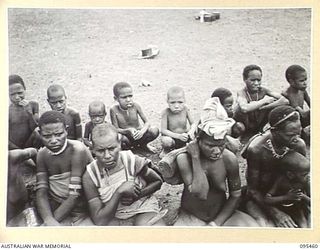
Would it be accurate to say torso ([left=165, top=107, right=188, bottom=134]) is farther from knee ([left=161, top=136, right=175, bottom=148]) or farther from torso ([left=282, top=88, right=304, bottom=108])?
torso ([left=282, top=88, right=304, bottom=108])

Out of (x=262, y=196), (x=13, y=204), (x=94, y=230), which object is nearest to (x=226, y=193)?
(x=262, y=196)

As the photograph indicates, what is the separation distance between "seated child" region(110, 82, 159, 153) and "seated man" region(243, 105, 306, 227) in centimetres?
14

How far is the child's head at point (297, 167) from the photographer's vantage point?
0.77 metres

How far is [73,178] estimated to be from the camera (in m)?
0.77

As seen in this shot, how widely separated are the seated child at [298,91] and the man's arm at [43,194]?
36 cm

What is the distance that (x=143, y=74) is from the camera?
790mm

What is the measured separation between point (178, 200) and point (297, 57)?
27cm

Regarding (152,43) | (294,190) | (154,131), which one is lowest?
(294,190)

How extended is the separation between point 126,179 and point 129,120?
84mm

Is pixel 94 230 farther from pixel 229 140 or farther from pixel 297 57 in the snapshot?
pixel 297 57

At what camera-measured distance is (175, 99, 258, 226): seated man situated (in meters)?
0.77

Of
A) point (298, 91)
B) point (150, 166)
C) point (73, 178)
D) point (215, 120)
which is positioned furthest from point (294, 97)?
point (73, 178)

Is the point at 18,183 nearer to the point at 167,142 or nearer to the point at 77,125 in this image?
the point at 77,125

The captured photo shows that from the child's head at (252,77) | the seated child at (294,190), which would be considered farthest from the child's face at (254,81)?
the seated child at (294,190)
